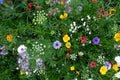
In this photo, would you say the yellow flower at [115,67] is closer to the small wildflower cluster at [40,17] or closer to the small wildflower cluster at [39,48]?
the small wildflower cluster at [39,48]

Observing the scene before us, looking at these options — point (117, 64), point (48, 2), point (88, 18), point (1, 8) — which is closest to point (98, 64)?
point (117, 64)

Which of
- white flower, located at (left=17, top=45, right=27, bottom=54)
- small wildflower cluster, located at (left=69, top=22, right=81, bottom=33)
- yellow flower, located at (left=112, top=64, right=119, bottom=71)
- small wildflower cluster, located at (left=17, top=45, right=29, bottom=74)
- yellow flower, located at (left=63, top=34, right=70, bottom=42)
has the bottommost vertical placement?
yellow flower, located at (left=112, top=64, right=119, bottom=71)

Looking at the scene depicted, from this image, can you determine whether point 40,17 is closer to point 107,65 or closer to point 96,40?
point 96,40

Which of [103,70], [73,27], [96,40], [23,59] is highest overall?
[73,27]

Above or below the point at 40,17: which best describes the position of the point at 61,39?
below

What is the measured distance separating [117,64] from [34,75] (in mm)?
787

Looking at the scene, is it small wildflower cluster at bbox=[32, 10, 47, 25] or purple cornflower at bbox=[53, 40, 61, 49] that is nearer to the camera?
purple cornflower at bbox=[53, 40, 61, 49]

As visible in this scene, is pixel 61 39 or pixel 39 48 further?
pixel 61 39

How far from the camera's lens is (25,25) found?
387 centimetres

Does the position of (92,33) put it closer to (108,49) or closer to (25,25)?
(108,49)

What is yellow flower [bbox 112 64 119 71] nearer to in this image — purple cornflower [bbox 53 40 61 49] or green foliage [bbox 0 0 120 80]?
green foliage [bbox 0 0 120 80]

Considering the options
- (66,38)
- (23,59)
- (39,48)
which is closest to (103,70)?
(66,38)

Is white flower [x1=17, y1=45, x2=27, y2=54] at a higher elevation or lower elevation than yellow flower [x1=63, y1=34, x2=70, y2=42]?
lower

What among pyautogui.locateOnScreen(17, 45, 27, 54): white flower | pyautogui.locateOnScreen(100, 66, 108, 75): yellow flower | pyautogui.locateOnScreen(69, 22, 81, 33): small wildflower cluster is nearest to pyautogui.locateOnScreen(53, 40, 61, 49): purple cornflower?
pyautogui.locateOnScreen(69, 22, 81, 33): small wildflower cluster
